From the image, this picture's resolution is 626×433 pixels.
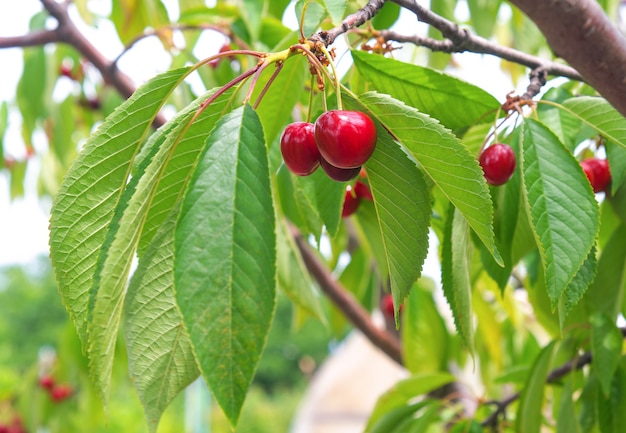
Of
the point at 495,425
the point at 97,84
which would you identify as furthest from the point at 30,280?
the point at 495,425

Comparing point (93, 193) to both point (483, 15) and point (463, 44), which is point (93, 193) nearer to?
point (463, 44)

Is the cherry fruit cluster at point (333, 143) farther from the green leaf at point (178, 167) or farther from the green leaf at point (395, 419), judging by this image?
the green leaf at point (395, 419)

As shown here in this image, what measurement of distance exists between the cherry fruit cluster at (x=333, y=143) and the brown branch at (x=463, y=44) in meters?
A: 0.13

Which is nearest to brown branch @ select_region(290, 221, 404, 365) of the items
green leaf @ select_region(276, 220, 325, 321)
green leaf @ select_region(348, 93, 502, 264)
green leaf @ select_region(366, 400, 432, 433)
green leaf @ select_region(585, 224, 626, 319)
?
green leaf @ select_region(276, 220, 325, 321)

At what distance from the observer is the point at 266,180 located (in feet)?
1.24

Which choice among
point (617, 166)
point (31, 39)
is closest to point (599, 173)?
point (617, 166)

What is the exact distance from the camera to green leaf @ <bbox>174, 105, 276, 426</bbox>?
1.10 ft

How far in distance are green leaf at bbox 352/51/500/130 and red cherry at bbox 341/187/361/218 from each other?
202mm

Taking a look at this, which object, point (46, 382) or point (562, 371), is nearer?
point (562, 371)

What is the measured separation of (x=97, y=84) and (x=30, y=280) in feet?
39.1

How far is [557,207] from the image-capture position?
507 millimetres

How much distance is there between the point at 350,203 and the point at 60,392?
5.35 feet

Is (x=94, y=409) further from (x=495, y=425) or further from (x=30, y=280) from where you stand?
(x=30, y=280)

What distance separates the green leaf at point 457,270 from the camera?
0.52 metres
